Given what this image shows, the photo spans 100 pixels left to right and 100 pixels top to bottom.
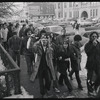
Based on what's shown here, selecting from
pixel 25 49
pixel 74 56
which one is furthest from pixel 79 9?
pixel 74 56

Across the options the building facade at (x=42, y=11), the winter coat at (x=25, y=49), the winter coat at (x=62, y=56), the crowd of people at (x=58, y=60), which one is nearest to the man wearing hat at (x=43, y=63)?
the crowd of people at (x=58, y=60)

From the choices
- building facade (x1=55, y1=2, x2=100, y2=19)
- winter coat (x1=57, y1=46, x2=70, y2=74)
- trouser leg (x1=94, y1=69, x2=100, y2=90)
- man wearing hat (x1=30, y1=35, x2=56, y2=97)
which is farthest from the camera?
building facade (x1=55, y1=2, x2=100, y2=19)

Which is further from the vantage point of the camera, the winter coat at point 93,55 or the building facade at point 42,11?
the building facade at point 42,11

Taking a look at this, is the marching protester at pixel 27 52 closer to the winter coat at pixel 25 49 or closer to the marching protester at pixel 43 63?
the winter coat at pixel 25 49

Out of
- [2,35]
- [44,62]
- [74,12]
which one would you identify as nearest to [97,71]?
[44,62]

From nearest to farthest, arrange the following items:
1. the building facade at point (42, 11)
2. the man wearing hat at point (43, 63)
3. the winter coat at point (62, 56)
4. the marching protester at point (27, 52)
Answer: the man wearing hat at point (43, 63)
the winter coat at point (62, 56)
the marching protester at point (27, 52)
the building facade at point (42, 11)

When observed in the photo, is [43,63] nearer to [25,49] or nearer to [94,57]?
[94,57]

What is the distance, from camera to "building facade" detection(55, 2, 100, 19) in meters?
69.1

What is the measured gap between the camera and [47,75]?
20.3 feet

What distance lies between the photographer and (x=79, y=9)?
7450 centimetres

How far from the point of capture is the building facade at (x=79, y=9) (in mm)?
69062

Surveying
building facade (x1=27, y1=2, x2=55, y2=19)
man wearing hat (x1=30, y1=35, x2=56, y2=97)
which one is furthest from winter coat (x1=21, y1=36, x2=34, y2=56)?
building facade (x1=27, y1=2, x2=55, y2=19)

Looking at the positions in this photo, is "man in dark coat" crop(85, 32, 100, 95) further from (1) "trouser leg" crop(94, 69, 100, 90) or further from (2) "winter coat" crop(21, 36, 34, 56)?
(2) "winter coat" crop(21, 36, 34, 56)

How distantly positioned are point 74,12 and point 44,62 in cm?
7368
